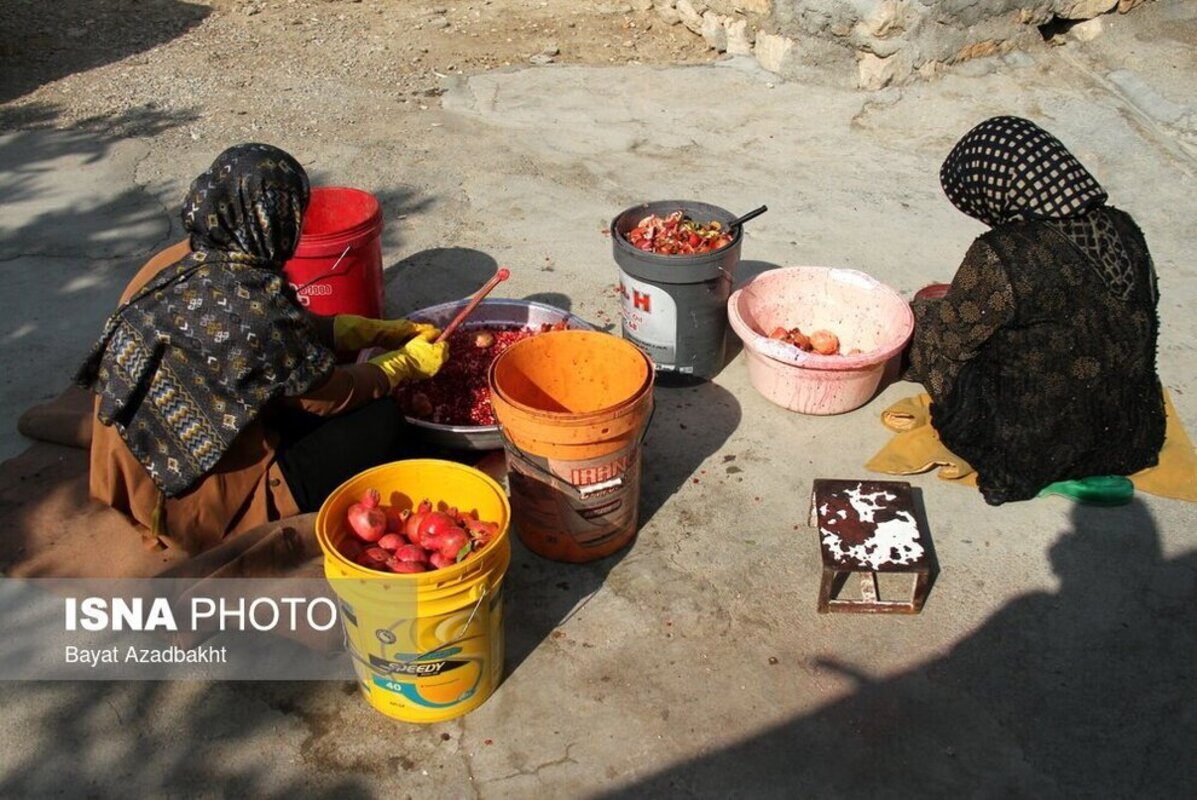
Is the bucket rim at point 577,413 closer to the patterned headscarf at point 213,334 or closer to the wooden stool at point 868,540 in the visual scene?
the patterned headscarf at point 213,334

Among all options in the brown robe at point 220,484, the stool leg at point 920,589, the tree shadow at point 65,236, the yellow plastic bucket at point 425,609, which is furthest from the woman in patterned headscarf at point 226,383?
the stool leg at point 920,589

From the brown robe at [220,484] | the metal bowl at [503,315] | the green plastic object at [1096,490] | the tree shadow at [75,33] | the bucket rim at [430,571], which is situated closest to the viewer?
the bucket rim at [430,571]

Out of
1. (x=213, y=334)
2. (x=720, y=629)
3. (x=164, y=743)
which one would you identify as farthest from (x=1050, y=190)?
(x=164, y=743)

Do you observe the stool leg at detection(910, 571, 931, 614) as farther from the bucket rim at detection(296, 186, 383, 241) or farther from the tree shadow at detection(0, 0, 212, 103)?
the tree shadow at detection(0, 0, 212, 103)

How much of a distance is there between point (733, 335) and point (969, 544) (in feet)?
5.75

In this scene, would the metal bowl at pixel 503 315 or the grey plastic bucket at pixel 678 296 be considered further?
the metal bowl at pixel 503 315

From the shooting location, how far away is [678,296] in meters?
4.70

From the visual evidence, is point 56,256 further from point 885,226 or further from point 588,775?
point 885,226

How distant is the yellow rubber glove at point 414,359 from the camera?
402 centimetres

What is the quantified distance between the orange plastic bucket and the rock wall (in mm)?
5260

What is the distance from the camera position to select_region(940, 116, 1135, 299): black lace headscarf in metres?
4.12

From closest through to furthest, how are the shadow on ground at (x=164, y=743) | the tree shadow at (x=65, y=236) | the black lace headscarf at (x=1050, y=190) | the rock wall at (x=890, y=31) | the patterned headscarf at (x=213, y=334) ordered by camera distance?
the shadow on ground at (x=164, y=743)
the patterned headscarf at (x=213, y=334)
the black lace headscarf at (x=1050, y=190)
the tree shadow at (x=65, y=236)
the rock wall at (x=890, y=31)

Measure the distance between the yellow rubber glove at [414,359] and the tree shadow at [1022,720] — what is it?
6.10 feet

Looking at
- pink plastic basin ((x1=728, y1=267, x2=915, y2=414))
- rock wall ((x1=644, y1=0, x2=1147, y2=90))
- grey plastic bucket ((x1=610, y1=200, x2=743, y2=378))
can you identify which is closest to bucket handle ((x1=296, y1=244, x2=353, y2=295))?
grey plastic bucket ((x1=610, y1=200, x2=743, y2=378))
